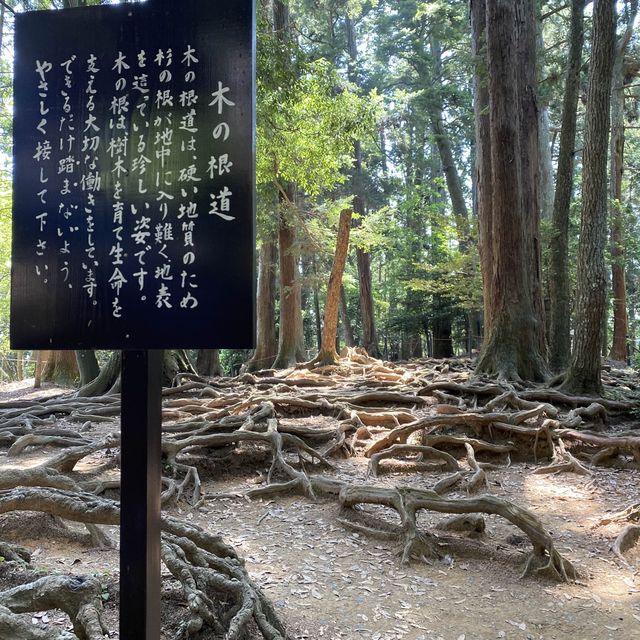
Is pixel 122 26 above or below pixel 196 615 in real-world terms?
above

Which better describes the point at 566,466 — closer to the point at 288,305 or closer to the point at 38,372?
the point at 288,305

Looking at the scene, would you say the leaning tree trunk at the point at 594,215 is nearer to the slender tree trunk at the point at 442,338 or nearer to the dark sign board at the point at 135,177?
the dark sign board at the point at 135,177

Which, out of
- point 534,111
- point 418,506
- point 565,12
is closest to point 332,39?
point 565,12

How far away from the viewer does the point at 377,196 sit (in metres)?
22.5

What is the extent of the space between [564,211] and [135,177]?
13.4 m

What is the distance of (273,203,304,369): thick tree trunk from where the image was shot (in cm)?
1399

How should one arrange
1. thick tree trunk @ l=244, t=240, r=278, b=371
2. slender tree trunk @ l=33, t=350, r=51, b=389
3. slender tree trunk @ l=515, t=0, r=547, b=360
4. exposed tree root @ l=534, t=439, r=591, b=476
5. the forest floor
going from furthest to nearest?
thick tree trunk @ l=244, t=240, r=278, b=371, slender tree trunk @ l=33, t=350, r=51, b=389, slender tree trunk @ l=515, t=0, r=547, b=360, exposed tree root @ l=534, t=439, r=591, b=476, the forest floor

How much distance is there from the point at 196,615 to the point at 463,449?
4.85m

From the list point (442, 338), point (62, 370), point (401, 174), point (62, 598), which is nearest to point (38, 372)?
point (62, 370)

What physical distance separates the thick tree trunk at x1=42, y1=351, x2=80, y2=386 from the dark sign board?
1295 cm

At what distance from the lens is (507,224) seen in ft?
29.8

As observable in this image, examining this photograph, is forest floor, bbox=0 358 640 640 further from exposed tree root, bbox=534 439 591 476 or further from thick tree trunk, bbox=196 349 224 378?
thick tree trunk, bbox=196 349 224 378

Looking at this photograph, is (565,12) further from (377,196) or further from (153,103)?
(153,103)

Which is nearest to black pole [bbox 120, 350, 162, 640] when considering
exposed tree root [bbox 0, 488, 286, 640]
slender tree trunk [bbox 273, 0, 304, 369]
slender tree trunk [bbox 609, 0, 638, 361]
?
exposed tree root [bbox 0, 488, 286, 640]
